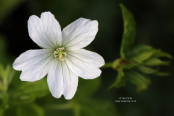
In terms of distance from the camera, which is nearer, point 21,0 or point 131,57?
point 131,57

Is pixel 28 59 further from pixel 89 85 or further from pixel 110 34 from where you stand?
pixel 110 34

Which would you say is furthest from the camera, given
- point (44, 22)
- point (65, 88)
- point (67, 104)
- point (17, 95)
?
point (67, 104)

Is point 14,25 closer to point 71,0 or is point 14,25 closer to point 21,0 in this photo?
point 21,0

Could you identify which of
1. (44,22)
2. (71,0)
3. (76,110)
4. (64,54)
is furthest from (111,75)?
(44,22)

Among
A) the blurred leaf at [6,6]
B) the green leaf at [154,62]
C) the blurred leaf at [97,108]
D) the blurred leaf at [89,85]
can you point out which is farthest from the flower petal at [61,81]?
the blurred leaf at [6,6]

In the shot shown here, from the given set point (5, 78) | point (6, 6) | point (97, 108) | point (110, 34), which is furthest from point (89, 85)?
point (6, 6)

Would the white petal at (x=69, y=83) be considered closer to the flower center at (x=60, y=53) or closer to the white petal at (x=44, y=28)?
the flower center at (x=60, y=53)
